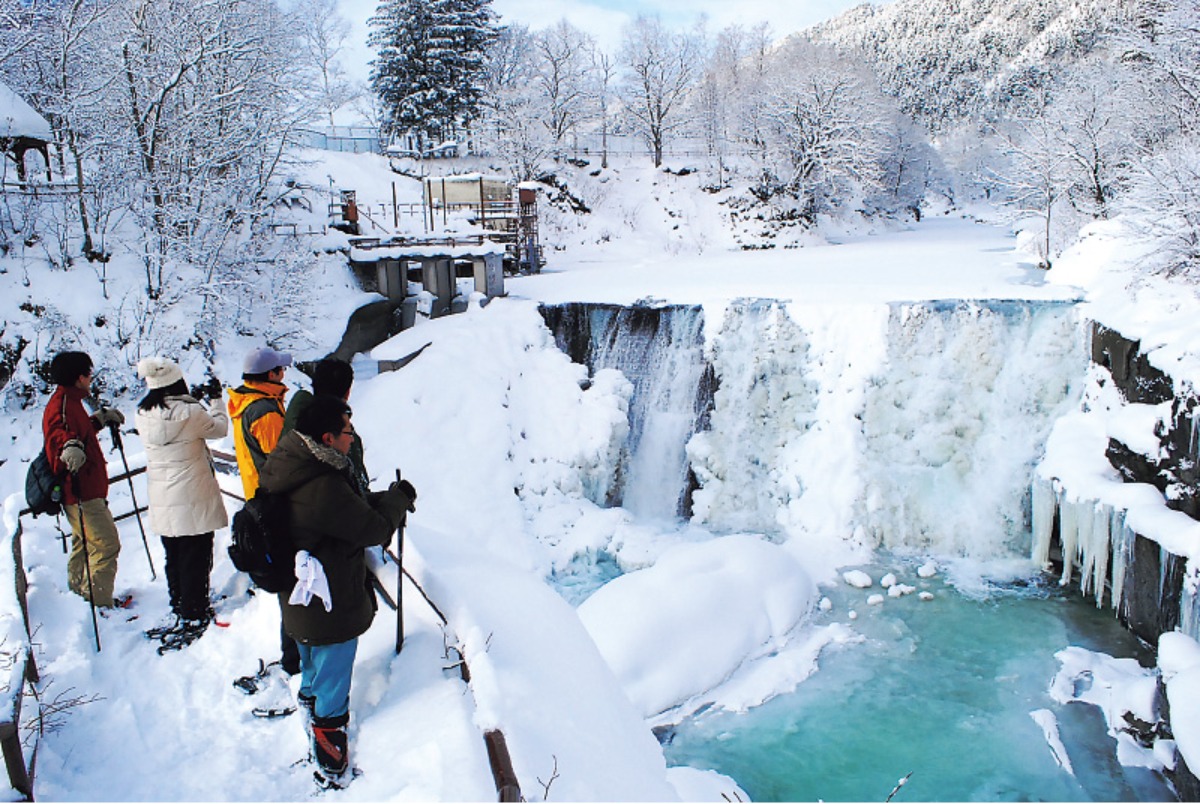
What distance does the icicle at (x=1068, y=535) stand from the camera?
31.6 feet

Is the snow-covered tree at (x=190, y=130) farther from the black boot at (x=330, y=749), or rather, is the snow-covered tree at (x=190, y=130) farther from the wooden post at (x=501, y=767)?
the wooden post at (x=501, y=767)

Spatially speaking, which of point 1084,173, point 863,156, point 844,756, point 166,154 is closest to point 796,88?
point 863,156

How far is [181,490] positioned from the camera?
15.7ft

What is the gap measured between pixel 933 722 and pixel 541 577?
5.32m

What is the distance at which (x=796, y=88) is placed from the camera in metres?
32.1

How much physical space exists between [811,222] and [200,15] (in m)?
23.4

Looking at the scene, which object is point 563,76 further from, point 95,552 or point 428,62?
point 95,552

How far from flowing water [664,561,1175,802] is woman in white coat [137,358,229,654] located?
172 inches

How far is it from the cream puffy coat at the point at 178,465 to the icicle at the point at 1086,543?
9.48 m

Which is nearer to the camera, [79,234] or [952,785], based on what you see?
[952,785]

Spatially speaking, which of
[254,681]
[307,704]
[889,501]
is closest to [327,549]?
[307,704]

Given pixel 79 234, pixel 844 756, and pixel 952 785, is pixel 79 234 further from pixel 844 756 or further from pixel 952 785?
pixel 952 785

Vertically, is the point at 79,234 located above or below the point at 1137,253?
above

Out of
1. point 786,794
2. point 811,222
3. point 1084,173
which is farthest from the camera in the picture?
point 811,222
